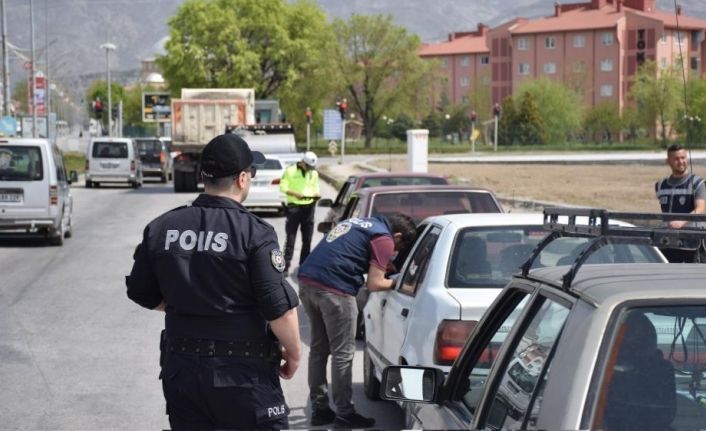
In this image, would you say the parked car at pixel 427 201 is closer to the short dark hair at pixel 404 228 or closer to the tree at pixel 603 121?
the short dark hair at pixel 404 228

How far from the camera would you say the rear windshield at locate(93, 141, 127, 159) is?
4209cm

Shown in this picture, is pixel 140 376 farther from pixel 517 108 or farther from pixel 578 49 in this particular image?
pixel 578 49

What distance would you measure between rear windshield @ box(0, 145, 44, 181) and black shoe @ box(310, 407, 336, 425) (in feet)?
44.5

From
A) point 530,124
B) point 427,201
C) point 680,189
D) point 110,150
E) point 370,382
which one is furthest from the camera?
point 530,124

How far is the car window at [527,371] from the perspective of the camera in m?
3.30

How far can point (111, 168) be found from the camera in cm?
4303

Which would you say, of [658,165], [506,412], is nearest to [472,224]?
[506,412]

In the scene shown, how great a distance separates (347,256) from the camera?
765 centimetres

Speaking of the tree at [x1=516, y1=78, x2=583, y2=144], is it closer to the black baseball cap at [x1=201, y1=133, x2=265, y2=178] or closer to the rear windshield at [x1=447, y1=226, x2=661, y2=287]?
the rear windshield at [x1=447, y1=226, x2=661, y2=287]

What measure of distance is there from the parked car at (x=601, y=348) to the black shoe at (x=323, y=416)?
12.6 feet

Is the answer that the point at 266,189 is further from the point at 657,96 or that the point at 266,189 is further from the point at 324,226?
the point at 657,96

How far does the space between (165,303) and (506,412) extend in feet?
5.29

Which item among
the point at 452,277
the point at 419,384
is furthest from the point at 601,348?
the point at 452,277

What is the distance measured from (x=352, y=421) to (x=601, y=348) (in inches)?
200
